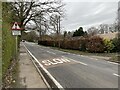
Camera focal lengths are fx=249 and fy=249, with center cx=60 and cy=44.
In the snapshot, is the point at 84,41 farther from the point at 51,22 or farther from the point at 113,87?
the point at 113,87

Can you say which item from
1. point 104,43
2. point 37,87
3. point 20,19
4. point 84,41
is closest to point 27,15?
point 20,19

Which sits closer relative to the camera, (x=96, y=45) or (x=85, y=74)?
(x=85, y=74)

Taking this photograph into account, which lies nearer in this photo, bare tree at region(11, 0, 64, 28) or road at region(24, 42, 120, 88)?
road at region(24, 42, 120, 88)

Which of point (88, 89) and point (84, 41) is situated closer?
point (88, 89)

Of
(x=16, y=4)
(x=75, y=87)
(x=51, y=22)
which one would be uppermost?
(x=16, y=4)

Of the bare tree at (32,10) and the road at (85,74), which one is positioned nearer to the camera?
the road at (85,74)

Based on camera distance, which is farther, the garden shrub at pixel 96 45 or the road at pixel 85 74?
the garden shrub at pixel 96 45

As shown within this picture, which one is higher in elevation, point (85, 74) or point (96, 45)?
point (96, 45)

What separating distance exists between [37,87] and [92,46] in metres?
27.6

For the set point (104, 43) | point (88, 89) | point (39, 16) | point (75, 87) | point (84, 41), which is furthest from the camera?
point (39, 16)

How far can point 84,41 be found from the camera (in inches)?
1565

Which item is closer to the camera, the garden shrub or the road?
the road

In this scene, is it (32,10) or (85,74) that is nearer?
(85,74)

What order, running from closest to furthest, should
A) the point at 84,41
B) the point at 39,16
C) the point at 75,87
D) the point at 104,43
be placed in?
the point at 75,87 → the point at 104,43 → the point at 84,41 → the point at 39,16
